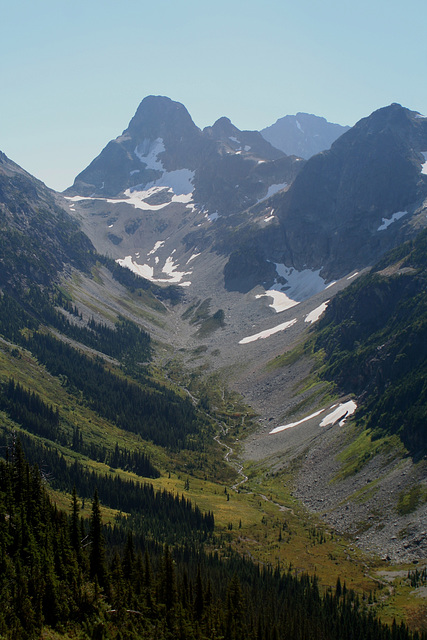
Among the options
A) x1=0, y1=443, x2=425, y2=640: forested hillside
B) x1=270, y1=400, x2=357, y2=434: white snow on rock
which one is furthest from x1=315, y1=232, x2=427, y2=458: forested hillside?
x1=0, y1=443, x2=425, y2=640: forested hillside

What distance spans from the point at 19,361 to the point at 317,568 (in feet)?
355

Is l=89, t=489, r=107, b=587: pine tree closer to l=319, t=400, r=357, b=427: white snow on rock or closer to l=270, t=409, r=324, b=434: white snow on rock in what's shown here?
l=319, t=400, r=357, b=427: white snow on rock

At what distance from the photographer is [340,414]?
477 feet

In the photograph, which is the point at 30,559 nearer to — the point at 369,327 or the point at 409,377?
the point at 409,377

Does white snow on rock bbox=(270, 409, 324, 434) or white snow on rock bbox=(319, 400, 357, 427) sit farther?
white snow on rock bbox=(270, 409, 324, 434)

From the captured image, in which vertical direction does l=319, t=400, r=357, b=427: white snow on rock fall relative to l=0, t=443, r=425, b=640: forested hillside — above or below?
below

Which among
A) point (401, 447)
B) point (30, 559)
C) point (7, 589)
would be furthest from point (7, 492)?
point (401, 447)

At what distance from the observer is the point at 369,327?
590ft

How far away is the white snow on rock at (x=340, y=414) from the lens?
142875mm

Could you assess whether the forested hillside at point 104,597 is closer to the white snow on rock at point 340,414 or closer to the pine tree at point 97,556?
the pine tree at point 97,556

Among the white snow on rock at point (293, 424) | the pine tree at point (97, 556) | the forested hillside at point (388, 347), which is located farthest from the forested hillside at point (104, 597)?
the white snow on rock at point (293, 424)

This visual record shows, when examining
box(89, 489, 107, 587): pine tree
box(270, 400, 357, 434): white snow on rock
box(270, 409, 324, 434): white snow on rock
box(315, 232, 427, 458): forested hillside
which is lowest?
box(270, 409, 324, 434): white snow on rock

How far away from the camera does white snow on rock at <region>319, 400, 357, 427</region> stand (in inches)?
5625

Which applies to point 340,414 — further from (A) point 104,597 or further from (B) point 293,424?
(A) point 104,597
